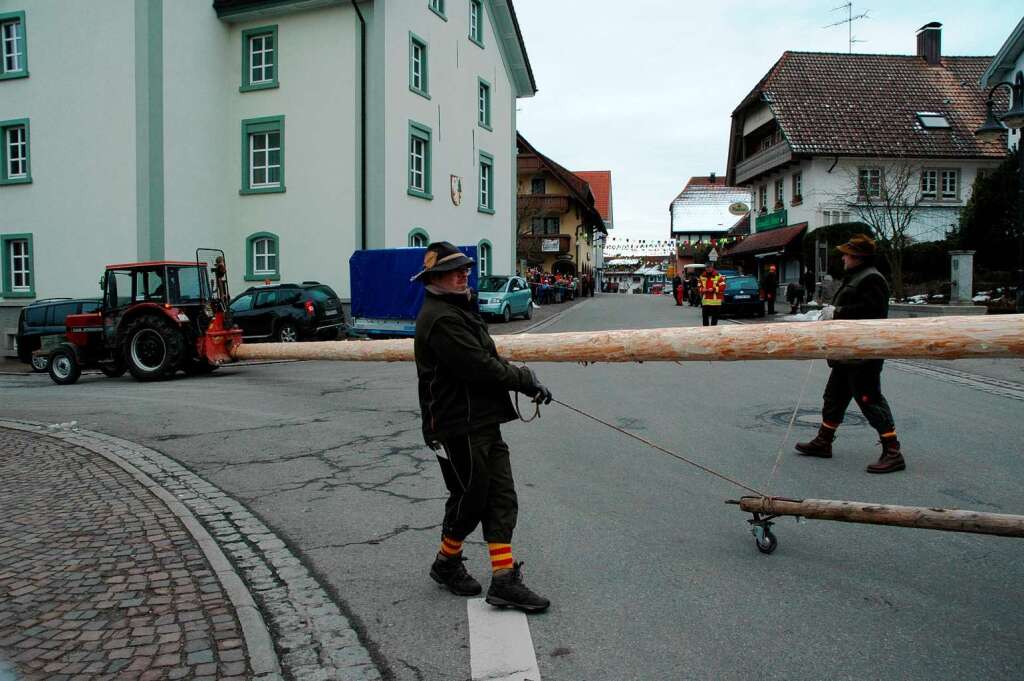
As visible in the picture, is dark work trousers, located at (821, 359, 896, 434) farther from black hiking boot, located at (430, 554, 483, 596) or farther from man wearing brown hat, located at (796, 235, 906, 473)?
black hiking boot, located at (430, 554, 483, 596)

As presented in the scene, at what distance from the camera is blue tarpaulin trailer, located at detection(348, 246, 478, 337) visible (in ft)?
70.0

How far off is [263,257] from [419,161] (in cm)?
587

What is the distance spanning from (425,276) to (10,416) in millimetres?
8997

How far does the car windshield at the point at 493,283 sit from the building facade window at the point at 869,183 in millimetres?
13221

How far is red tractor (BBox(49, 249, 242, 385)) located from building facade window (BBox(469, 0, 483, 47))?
19645 mm

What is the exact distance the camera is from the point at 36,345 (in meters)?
19.0

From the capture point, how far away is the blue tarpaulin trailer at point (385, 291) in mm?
21344

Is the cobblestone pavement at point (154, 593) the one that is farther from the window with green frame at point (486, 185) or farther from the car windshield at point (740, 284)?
the window with green frame at point (486, 185)

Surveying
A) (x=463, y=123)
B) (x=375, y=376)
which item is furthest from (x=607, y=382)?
(x=463, y=123)

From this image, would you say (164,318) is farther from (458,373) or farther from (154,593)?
(458,373)

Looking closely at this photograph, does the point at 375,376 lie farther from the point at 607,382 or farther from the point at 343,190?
the point at 343,190

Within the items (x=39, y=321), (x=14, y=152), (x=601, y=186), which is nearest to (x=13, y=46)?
(x=14, y=152)

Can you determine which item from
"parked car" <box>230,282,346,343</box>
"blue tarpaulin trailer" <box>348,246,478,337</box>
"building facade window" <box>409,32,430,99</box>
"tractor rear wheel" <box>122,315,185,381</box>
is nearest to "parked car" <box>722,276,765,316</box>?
"blue tarpaulin trailer" <box>348,246,478,337</box>

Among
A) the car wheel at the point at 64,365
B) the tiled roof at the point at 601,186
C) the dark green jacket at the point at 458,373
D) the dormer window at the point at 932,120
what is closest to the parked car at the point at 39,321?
the car wheel at the point at 64,365
